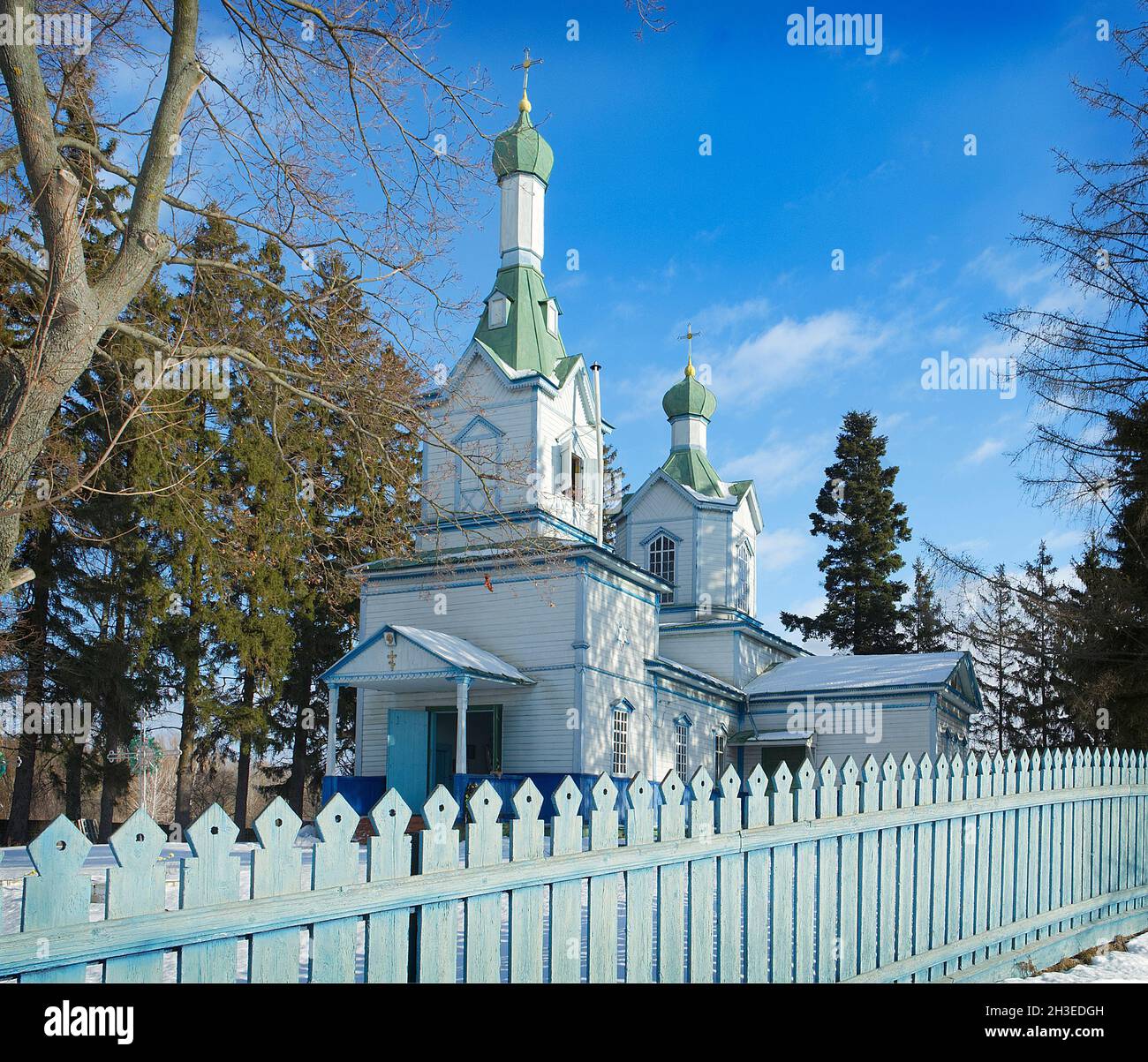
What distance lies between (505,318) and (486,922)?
892 inches

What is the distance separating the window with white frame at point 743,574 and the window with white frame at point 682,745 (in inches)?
283

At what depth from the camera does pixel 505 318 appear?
1014 inches

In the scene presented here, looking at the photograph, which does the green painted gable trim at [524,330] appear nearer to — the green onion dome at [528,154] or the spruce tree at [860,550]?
the green onion dome at [528,154]

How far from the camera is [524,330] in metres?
25.5

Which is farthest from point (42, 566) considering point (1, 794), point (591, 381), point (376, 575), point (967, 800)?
point (1, 794)

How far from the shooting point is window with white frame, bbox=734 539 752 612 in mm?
32209

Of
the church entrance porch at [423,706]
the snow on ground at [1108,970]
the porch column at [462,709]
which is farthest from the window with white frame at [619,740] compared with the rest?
the snow on ground at [1108,970]

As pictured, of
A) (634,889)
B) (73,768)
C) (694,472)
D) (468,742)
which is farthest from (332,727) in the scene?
(634,889)

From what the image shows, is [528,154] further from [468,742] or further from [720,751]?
[720,751]

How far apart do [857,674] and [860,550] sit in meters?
14.4

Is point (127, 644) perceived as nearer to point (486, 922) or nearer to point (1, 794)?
point (486, 922)

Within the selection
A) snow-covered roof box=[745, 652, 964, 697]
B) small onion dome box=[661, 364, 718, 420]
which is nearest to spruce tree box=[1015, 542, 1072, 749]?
snow-covered roof box=[745, 652, 964, 697]

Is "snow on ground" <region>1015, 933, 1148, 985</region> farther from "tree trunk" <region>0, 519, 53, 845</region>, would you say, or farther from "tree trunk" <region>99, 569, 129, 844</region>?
"tree trunk" <region>0, 519, 53, 845</region>

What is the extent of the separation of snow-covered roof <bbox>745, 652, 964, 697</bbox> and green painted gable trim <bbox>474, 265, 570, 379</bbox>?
34.3 feet
